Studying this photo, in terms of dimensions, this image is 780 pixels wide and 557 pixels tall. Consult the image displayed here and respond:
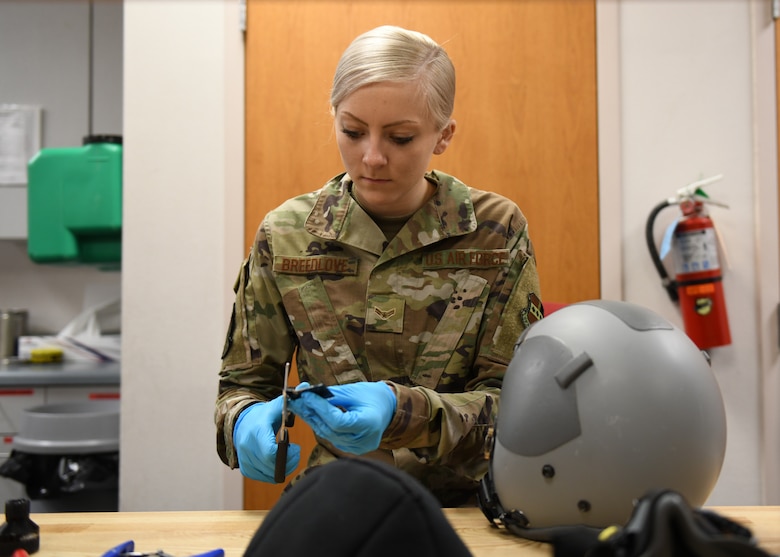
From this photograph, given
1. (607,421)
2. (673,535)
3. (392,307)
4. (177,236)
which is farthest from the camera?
(177,236)

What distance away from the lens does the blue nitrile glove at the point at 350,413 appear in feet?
3.05

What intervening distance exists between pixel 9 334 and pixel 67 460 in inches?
36.9

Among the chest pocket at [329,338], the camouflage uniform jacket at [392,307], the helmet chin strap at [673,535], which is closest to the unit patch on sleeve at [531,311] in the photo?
the camouflage uniform jacket at [392,307]

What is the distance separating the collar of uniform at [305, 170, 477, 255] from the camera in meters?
1.27

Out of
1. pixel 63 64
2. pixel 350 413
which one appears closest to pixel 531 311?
pixel 350 413

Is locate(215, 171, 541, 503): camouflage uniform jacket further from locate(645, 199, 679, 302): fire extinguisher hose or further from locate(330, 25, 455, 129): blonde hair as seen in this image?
locate(645, 199, 679, 302): fire extinguisher hose

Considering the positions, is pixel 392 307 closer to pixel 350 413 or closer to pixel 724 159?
pixel 350 413

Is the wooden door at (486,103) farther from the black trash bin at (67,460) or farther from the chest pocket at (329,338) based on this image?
the chest pocket at (329,338)

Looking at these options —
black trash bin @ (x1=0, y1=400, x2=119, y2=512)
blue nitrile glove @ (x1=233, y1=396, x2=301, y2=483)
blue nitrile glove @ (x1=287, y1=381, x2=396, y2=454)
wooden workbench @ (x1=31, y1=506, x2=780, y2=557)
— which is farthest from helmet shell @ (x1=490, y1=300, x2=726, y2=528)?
black trash bin @ (x1=0, y1=400, x2=119, y2=512)

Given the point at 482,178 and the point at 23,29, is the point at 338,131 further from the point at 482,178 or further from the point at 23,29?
the point at 23,29

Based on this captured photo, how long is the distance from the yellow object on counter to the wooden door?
112cm

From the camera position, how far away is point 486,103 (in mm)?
2203

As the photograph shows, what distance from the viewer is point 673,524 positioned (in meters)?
0.60

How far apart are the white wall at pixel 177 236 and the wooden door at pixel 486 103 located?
8 cm
